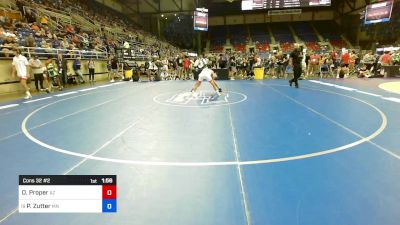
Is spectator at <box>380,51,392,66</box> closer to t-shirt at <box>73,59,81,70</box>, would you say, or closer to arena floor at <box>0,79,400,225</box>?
arena floor at <box>0,79,400,225</box>

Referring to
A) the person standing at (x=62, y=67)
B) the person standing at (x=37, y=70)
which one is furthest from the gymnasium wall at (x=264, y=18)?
the person standing at (x=37, y=70)

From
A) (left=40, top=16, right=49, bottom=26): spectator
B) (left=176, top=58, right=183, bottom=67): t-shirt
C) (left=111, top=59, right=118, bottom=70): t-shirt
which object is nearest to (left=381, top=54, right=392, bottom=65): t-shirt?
(left=176, top=58, right=183, bottom=67): t-shirt

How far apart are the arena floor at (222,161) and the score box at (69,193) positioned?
462mm

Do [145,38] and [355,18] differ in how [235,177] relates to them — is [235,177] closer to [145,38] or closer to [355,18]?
[145,38]

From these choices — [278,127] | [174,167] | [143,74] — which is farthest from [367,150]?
[143,74]

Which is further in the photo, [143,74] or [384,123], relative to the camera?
[143,74]

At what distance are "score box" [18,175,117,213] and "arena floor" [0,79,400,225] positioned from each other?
462 mm

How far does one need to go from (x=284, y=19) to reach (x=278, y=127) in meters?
46.4

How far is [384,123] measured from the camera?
18.0 feet

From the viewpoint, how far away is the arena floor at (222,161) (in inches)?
99.0

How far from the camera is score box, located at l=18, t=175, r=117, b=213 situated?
1.98 m

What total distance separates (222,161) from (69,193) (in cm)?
219

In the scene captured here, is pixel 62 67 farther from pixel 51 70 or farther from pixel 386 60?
pixel 386 60
